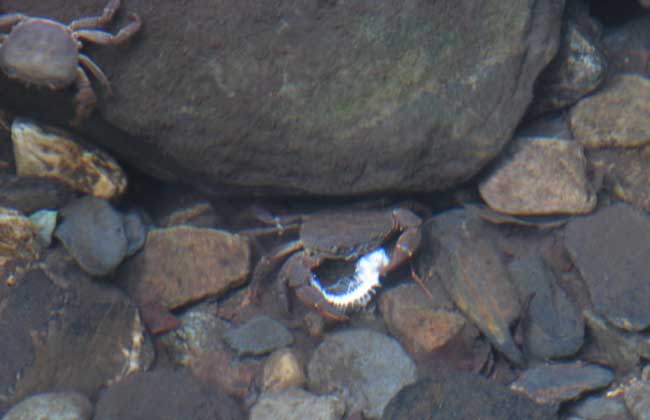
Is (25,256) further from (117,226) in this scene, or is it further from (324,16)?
(324,16)

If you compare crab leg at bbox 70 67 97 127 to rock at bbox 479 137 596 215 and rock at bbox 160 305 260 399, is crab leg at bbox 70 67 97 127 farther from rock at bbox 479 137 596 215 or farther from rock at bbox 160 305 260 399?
rock at bbox 479 137 596 215

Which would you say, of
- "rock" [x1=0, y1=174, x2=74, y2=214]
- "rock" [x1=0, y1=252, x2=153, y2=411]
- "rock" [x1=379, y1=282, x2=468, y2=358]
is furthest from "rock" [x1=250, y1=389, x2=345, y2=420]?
"rock" [x1=0, y1=174, x2=74, y2=214]

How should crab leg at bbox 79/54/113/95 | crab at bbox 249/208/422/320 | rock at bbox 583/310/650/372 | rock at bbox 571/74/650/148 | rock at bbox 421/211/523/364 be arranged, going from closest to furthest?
crab leg at bbox 79/54/113/95, rock at bbox 583/310/650/372, rock at bbox 421/211/523/364, crab at bbox 249/208/422/320, rock at bbox 571/74/650/148

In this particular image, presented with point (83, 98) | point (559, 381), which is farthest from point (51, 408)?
point (559, 381)

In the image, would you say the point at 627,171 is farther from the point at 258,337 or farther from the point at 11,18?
the point at 11,18

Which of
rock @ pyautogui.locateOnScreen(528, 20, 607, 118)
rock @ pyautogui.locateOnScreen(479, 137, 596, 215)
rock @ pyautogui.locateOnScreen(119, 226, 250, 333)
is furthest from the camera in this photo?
rock @ pyautogui.locateOnScreen(528, 20, 607, 118)

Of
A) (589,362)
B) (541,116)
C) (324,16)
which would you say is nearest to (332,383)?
(589,362)

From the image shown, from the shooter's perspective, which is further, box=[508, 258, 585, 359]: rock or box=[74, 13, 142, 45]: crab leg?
A: box=[508, 258, 585, 359]: rock
